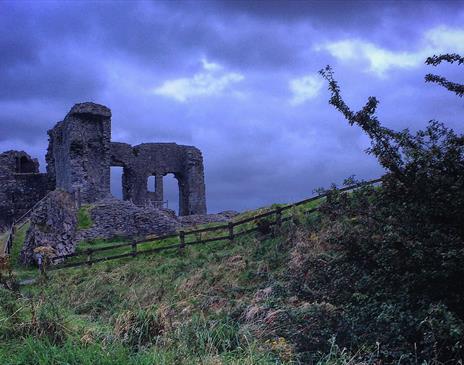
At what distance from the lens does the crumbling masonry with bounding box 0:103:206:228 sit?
99.7ft

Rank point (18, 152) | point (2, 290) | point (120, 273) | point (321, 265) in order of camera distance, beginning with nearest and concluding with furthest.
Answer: point (2, 290), point (321, 265), point (120, 273), point (18, 152)

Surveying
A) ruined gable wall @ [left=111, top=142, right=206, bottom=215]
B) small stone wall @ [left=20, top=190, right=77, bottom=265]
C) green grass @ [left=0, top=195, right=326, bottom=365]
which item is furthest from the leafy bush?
ruined gable wall @ [left=111, top=142, right=206, bottom=215]

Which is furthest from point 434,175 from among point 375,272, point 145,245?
point 145,245

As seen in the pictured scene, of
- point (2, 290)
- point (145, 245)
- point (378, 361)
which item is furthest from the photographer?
point (145, 245)

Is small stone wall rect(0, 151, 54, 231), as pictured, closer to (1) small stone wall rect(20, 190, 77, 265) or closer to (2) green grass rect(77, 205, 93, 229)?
(2) green grass rect(77, 205, 93, 229)

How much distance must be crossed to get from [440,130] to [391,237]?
2044 millimetres

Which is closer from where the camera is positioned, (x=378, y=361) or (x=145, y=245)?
(x=378, y=361)

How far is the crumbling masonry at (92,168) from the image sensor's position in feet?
99.7

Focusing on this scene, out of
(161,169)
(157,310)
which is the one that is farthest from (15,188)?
(157,310)

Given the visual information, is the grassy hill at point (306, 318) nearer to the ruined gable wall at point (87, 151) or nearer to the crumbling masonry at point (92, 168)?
the ruined gable wall at point (87, 151)

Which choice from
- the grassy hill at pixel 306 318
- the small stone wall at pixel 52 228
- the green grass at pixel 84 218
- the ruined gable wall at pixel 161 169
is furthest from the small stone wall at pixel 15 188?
the grassy hill at pixel 306 318

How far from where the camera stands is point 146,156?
3947cm

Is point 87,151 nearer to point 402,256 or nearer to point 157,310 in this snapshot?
point 157,310

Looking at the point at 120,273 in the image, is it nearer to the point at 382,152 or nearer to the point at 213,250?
the point at 213,250
